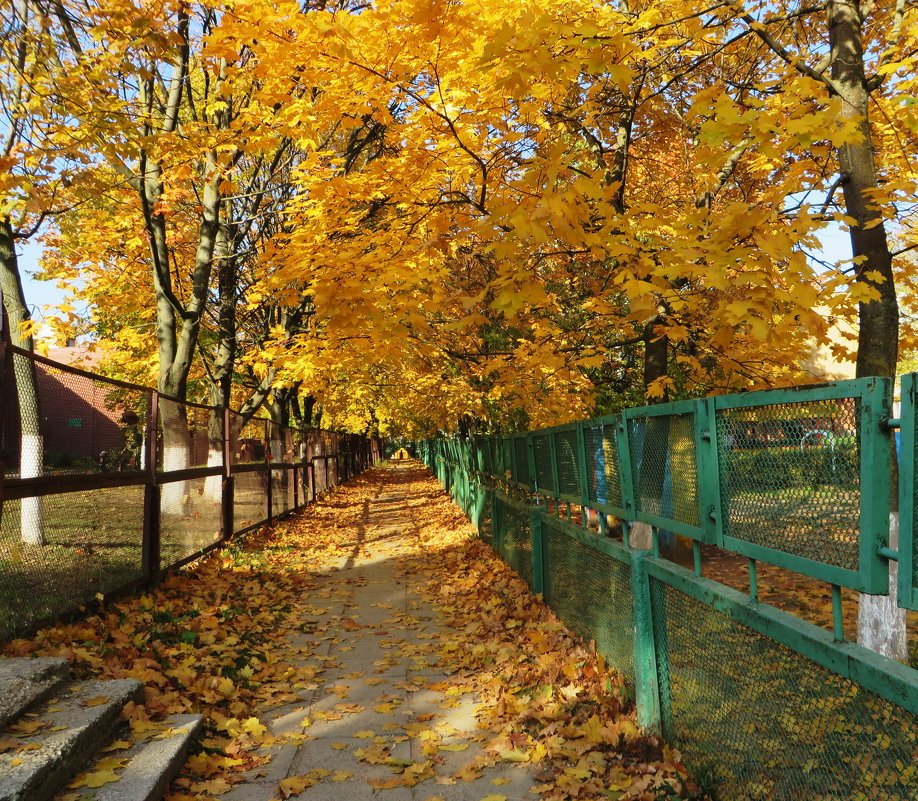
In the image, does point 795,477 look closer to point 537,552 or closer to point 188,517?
point 537,552

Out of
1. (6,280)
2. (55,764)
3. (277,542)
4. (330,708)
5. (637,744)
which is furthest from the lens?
(277,542)

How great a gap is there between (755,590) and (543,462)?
491 cm

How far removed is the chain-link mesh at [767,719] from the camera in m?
2.05

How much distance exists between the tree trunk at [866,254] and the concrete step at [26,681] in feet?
17.0

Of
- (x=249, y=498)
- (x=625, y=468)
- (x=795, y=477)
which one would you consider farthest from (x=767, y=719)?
(x=249, y=498)

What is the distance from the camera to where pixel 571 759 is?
3762 millimetres

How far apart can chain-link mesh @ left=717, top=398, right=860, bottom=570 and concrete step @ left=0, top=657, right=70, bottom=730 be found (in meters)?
3.48

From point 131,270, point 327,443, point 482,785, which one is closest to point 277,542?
point 131,270

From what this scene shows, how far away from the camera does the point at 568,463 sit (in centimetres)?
670

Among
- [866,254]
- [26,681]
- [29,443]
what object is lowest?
[26,681]

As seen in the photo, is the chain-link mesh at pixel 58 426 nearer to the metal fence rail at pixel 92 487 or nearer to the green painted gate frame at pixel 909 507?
the metal fence rail at pixel 92 487

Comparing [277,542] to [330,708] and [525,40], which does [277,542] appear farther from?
[525,40]

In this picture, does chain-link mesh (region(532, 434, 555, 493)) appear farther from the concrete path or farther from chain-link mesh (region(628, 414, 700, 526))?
chain-link mesh (region(628, 414, 700, 526))

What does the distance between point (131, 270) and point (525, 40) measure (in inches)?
514
